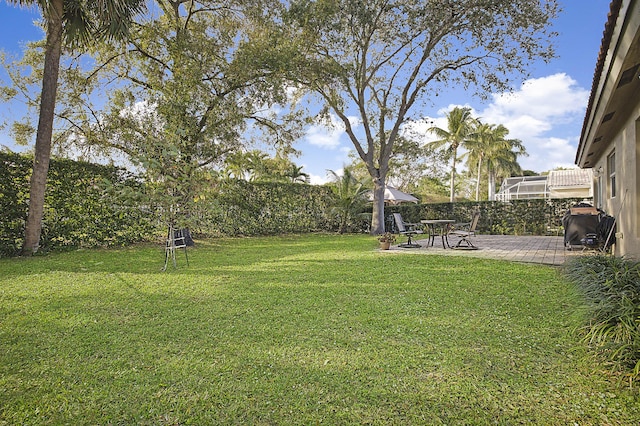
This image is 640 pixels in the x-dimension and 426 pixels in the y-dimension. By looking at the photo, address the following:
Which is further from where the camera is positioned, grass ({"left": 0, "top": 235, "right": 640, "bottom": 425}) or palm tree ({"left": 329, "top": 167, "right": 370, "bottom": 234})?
palm tree ({"left": 329, "top": 167, "right": 370, "bottom": 234})

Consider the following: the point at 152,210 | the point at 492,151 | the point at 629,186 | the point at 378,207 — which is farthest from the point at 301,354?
the point at 492,151

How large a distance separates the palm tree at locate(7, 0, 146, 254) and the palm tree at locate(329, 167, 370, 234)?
10.7 m

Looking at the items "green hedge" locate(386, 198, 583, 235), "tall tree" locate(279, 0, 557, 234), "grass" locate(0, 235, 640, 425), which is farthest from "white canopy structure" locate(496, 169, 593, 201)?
"grass" locate(0, 235, 640, 425)

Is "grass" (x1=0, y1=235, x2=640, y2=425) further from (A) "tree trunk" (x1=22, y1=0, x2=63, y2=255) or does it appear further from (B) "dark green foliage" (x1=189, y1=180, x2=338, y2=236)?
(B) "dark green foliage" (x1=189, y1=180, x2=338, y2=236)

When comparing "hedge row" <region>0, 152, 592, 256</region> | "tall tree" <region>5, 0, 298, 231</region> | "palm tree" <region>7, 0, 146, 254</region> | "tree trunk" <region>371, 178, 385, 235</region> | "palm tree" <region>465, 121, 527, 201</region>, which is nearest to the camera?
"palm tree" <region>7, 0, 146, 254</region>

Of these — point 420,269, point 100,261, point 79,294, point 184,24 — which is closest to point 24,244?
point 100,261

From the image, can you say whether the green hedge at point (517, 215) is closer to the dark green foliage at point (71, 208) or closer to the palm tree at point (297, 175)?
the dark green foliage at point (71, 208)

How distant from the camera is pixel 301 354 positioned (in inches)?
117

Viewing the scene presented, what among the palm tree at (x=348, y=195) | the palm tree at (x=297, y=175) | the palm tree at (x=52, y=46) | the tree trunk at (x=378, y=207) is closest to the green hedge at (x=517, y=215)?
the tree trunk at (x=378, y=207)

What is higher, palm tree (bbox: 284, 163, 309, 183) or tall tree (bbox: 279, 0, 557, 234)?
tall tree (bbox: 279, 0, 557, 234)

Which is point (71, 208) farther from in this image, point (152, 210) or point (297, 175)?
point (297, 175)

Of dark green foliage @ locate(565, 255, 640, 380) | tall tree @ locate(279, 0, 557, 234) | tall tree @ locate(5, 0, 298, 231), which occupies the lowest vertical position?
dark green foliage @ locate(565, 255, 640, 380)

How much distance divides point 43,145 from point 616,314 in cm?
1097

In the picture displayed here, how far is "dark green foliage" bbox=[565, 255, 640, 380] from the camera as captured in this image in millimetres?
2562
